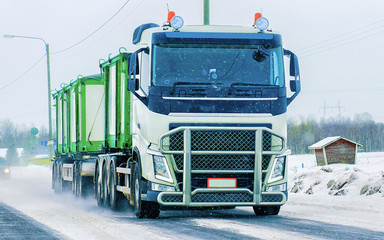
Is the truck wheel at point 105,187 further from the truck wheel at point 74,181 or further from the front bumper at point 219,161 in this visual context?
the truck wheel at point 74,181

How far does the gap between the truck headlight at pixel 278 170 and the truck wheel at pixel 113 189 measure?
154 inches

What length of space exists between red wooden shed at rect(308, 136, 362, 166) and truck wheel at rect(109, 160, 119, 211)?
35851 millimetres

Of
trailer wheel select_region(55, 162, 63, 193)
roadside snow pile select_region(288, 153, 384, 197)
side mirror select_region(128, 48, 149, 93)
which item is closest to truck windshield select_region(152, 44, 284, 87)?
side mirror select_region(128, 48, 149, 93)

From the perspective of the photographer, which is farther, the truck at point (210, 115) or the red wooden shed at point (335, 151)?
the red wooden shed at point (335, 151)

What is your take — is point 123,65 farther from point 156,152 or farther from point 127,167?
point 156,152

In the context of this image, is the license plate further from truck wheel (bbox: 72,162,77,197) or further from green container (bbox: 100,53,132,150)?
truck wheel (bbox: 72,162,77,197)

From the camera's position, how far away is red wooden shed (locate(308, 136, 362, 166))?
163ft

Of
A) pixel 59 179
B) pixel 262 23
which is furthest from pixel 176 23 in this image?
pixel 59 179

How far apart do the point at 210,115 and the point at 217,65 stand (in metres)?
0.89

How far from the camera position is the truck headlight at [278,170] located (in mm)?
11656

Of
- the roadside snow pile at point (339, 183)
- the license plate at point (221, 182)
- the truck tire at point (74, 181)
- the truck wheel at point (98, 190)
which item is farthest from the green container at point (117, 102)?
the roadside snow pile at point (339, 183)

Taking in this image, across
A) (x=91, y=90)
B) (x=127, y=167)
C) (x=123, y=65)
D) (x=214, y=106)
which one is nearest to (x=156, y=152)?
(x=214, y=106)

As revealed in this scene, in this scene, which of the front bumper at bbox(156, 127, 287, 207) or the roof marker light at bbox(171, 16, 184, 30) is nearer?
the front bumper at bbox(156, 127, 287, 207)

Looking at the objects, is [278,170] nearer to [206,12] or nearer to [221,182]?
[221,182]
